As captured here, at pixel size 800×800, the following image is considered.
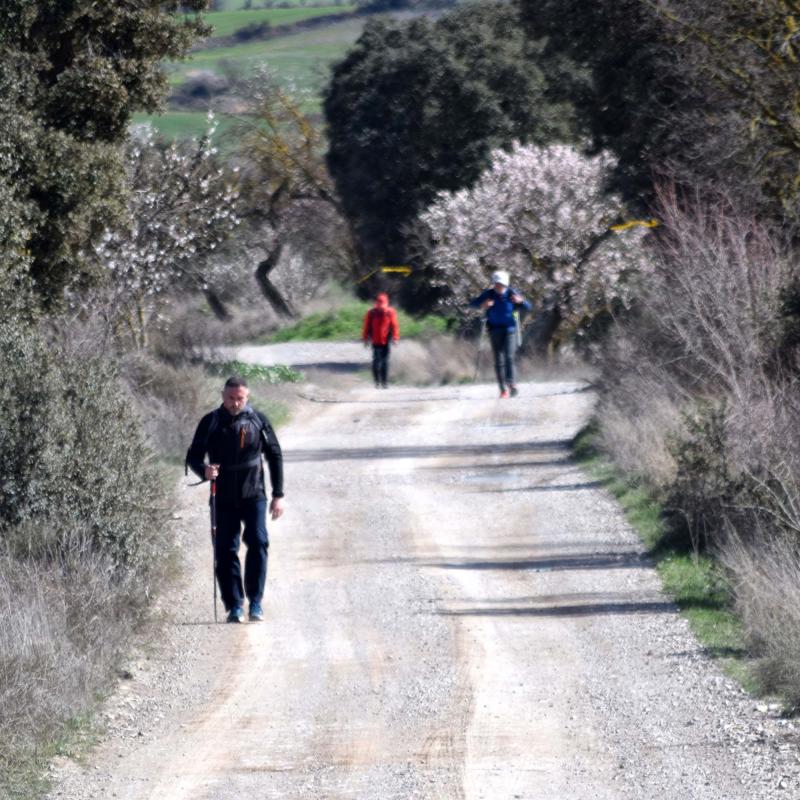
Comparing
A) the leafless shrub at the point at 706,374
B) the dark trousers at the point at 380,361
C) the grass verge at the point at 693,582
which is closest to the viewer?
the grass verge at the point at 693,582

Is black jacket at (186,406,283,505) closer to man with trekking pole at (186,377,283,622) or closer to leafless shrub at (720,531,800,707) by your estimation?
man with trekking pole at (186,377,283,622)

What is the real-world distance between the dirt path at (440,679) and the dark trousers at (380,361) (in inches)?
454

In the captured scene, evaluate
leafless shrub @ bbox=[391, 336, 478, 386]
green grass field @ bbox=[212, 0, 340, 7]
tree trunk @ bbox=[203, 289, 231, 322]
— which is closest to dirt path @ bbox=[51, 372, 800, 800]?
leafless shrub @ bbox=[391, 336, 478, 386]

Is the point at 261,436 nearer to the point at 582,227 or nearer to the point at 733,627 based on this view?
the point at 733,627

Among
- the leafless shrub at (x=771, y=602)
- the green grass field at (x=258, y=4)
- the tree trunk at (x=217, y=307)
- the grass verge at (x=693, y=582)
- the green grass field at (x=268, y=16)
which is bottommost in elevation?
the grass verge at (x=693, y=582)

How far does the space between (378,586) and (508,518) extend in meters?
3.10

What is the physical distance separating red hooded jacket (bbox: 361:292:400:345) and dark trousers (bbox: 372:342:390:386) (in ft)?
0.58

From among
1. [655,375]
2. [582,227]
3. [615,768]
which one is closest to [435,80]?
[582,227]

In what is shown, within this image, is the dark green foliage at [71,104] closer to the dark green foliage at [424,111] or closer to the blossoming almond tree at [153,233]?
the blossoming almond tree at [153,233]

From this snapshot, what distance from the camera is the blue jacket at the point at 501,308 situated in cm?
2245

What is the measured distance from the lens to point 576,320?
3912cm

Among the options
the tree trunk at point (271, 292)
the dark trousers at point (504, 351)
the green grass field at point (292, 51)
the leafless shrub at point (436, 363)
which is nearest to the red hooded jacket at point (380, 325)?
the dark trousers at point (504, 351)

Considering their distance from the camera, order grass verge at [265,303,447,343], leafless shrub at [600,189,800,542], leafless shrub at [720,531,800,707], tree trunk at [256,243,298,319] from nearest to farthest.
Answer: leafless shrub at [720,531,800,707]
leafless shrub at [600,189,800,542]
grass verge at [265,303,447,343]
tree trunk at [256,243,298,319]

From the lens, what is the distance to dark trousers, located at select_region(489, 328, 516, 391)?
23.0m
